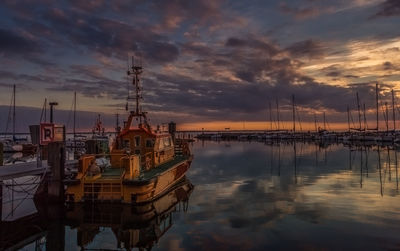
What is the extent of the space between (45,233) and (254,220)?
28.3 feet

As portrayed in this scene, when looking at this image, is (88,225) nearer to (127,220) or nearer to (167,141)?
(127,220)

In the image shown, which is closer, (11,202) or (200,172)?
(11,202)

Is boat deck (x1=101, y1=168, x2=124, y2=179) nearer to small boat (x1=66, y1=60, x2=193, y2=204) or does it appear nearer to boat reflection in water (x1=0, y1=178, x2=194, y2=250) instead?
small boat (x1=66, y1=60, x2=193, y2=204)

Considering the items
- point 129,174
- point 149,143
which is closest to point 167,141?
point 149,143

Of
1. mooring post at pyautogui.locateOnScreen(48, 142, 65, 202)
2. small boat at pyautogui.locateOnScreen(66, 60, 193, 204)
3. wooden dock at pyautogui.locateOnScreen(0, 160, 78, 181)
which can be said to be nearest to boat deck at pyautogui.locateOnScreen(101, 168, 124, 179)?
small boat at pyautogui.locateOnScreen(66, 60, 193, 204)

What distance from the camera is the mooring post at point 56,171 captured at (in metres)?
16.8

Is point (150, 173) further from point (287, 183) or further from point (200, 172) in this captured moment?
point (200, 172)

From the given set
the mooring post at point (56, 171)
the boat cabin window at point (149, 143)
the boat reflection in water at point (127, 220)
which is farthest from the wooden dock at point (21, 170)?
the boat cabin window at point (149, 143)

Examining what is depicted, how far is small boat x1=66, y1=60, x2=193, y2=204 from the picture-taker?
15484 mm

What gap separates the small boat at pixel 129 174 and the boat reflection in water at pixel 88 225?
0.55 meters

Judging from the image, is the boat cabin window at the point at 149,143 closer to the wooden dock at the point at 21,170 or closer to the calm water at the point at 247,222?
the calm water at the point at 247,222

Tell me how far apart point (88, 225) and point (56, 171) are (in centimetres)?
468

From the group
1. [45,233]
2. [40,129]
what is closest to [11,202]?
[40,129]

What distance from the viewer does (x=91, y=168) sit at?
52.3 feet
